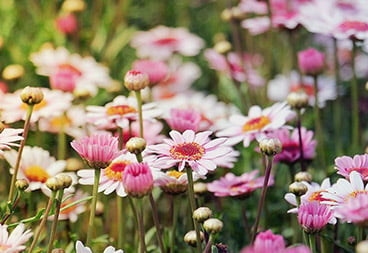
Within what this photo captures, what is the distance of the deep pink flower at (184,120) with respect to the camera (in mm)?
1286

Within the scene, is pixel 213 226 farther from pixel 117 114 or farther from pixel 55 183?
pixel 117 114

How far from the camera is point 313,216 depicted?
0.94 m

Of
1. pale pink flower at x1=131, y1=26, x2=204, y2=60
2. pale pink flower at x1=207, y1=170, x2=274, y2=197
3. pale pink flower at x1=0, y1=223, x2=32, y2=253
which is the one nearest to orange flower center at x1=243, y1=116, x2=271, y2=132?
pale pink flower at x1=207, y1=170, x2=274, y2=197

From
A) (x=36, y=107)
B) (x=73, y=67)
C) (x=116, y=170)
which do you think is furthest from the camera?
(x=73, y=67)

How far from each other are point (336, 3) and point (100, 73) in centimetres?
76

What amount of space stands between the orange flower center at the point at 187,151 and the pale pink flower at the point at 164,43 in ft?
3.86

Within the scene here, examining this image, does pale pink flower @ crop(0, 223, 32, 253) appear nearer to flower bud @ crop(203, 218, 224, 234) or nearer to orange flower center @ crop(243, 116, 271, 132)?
flower bud @ crop(203, 218, 224, 234)

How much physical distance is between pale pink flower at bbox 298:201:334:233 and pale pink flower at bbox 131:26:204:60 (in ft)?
4.45

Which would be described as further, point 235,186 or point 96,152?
point 235,186

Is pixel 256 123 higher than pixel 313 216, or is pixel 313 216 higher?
pixel 256 123

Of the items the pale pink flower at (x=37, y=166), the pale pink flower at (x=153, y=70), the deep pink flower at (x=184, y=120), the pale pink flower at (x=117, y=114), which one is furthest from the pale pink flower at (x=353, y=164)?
the pale pink flower at (x=153, y=70)

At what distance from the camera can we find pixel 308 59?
167 centimetres

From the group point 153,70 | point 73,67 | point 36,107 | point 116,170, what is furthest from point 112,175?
point 73,67

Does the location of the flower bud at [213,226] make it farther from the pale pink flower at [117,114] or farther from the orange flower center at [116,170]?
the pale pink flower at [117,114]
